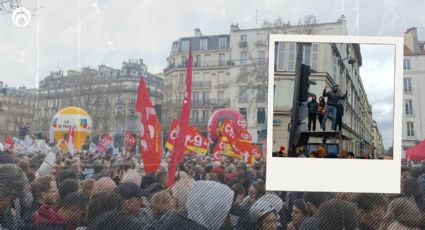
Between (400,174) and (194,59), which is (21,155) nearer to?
(194,59)

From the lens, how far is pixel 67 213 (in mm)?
1986

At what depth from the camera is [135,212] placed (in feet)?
6.61

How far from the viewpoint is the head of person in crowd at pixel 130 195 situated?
1.99m

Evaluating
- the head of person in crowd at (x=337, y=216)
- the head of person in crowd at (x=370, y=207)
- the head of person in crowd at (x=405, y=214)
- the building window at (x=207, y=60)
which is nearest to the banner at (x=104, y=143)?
the building window at (x=207, y=60)

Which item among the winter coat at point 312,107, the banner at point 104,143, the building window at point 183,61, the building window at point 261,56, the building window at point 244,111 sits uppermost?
the building window at point 261,56

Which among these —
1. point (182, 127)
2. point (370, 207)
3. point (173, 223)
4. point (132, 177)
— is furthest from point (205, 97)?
point (370, 207)

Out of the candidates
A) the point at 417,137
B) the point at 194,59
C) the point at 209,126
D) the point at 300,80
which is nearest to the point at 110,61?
the point at 194,59

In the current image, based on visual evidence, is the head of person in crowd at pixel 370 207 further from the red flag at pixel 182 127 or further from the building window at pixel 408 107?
the red flag at pixel 182 127

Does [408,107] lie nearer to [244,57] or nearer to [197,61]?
[244,57]

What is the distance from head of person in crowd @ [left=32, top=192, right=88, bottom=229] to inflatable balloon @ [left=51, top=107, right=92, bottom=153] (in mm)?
256

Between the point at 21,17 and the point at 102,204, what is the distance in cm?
108

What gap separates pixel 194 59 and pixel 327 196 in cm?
96

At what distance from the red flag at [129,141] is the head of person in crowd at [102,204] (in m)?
0.24

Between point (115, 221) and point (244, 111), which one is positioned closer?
point (244, 111)
